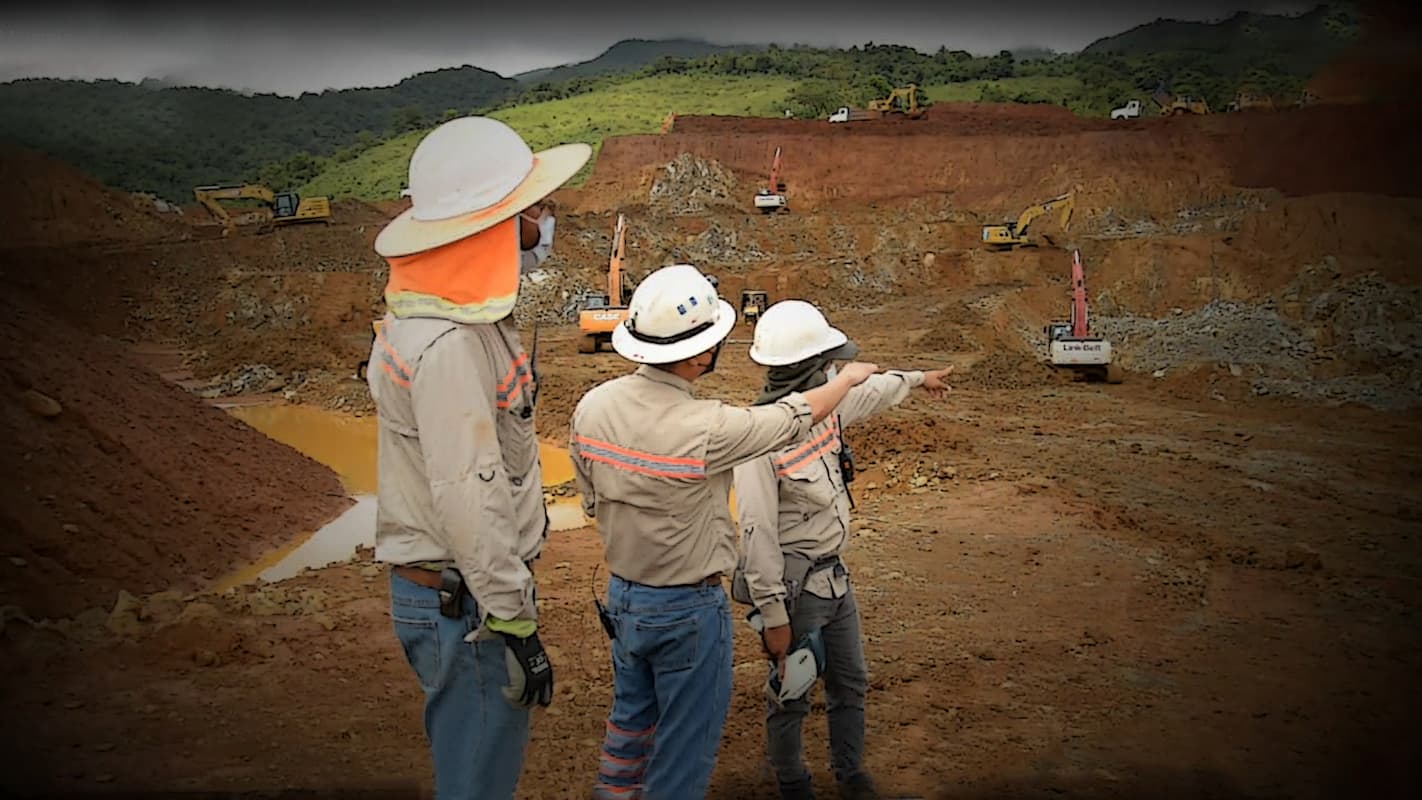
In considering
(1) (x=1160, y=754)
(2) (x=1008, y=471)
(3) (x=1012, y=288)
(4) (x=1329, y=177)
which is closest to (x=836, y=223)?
(3) (x=1012, y=288)

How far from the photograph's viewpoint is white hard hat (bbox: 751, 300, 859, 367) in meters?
3.57

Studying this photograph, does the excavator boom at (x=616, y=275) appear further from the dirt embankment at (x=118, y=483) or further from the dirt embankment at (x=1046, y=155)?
the dirt embankment at (x=1046, y=155)

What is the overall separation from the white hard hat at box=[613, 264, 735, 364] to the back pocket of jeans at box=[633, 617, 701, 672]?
2.26 ft

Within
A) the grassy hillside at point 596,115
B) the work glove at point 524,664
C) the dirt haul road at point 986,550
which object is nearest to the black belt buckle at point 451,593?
the work glove at point 524,664

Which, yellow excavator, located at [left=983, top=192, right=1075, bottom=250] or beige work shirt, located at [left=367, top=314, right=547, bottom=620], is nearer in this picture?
beige work shirt, located at [left=367, top=314, right=547, bottom=620]

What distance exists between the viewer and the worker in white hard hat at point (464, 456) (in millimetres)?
2385

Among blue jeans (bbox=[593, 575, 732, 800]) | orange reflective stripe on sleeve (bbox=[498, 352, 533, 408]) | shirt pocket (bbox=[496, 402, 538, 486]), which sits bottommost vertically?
blue jeans (bbox=[593, 575, 732, 800])

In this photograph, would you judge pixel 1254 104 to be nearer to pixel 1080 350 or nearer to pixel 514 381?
pixel 1080 350

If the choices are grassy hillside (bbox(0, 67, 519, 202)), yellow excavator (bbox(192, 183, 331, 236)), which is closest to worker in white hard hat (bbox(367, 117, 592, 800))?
yellow excavator (bbox(192, 183, 331, 236))

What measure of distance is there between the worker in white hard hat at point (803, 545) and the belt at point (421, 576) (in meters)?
1.08

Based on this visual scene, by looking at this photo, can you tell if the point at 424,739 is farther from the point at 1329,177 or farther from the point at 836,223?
the point at 1329,177

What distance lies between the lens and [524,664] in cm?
243

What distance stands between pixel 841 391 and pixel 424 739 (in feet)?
8.95

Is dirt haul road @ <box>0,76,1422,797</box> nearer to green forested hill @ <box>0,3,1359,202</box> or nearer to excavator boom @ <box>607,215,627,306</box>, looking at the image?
excavator boom @ <box>607,215,627,306</box>
